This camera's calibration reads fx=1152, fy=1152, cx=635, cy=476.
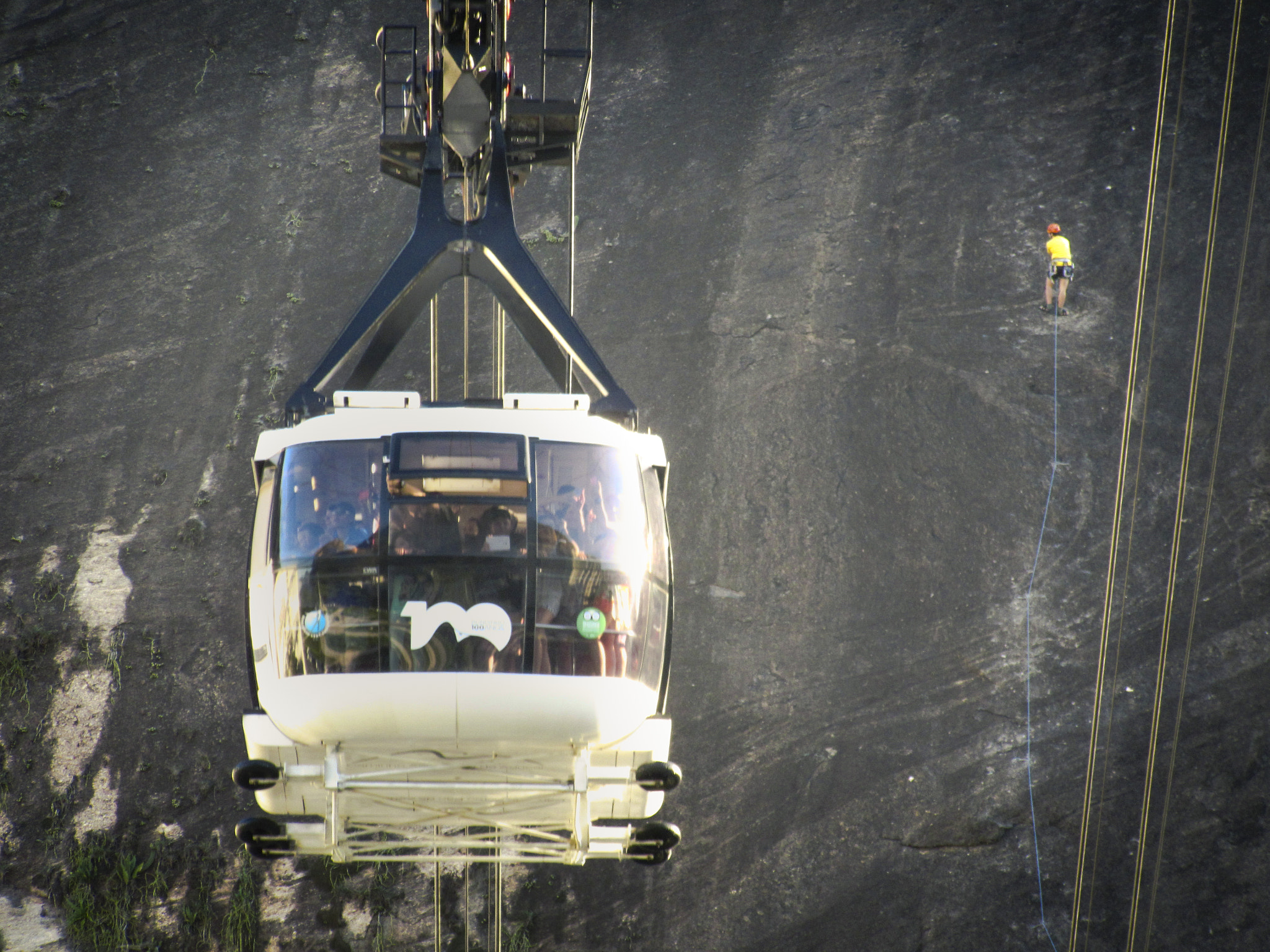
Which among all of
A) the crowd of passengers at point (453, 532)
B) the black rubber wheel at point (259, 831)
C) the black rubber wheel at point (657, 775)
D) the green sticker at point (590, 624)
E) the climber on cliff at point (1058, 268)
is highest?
the climber on cliff at point (1058, 268)

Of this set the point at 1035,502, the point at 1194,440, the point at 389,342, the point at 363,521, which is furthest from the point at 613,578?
the point at 1194,440

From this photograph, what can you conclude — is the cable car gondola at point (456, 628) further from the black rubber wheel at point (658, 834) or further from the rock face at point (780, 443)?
the rock face at point (780, 443)

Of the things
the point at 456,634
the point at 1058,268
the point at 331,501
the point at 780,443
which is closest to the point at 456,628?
the point at 456,634

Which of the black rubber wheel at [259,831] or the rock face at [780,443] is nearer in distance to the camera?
the black rubber wheel at [259,831]

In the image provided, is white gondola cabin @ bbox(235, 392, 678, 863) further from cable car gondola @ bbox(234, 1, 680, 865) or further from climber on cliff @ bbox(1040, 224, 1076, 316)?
climber on cliff @ bbox(1040, 224, 1076, 316)

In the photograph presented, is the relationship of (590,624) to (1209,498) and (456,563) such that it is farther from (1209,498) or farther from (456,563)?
(1209,498)

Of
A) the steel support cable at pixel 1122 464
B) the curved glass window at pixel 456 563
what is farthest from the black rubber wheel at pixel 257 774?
the steel support cable at pixel 1122 464
